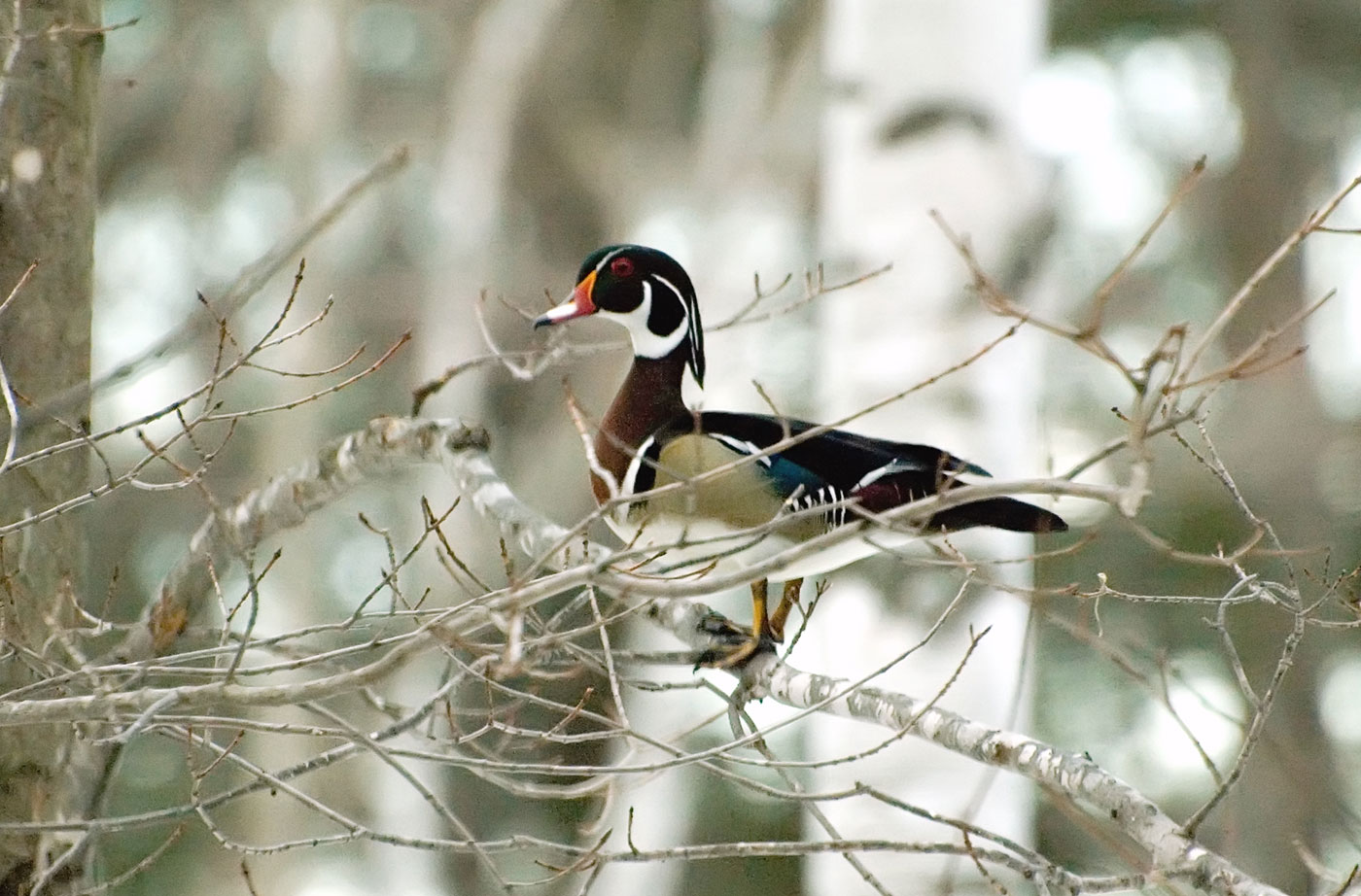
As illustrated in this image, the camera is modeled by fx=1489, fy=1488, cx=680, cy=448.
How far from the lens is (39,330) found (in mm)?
1896

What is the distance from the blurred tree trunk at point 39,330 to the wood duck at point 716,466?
2.03ft

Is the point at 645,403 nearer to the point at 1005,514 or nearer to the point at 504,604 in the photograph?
the point at 1005,514

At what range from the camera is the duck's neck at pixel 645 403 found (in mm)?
2125

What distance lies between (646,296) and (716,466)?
0.38 m

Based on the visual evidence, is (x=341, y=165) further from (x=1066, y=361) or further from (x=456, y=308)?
(x=1066, y=361)

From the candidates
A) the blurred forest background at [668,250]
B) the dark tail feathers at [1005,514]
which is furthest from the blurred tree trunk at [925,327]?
the blurred forest background at [668,250]

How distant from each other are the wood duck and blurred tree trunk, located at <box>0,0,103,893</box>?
619 millimetres

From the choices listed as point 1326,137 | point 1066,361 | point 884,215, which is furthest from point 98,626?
point 1326,137

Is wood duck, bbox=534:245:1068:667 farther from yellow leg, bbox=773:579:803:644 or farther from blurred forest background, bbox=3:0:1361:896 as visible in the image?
blurred forest background, bbox=3:0:1361:896

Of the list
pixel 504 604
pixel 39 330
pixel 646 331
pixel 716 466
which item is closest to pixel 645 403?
pixel 646 331

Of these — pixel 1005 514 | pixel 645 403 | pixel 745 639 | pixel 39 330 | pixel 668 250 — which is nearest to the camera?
pixel 1005 514

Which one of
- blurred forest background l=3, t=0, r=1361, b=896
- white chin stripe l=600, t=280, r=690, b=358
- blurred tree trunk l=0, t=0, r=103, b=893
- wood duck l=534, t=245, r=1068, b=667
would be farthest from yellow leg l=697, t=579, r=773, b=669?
blurred forest background l=3, t=0, r=1361, b=896

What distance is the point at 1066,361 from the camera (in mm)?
6949

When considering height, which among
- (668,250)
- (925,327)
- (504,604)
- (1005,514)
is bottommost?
(504,604)
